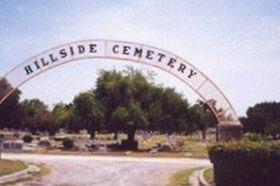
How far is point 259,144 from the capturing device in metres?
18.0

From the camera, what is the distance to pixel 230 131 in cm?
2184

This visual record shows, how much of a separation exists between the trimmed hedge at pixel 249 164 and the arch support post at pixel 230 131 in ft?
8.81

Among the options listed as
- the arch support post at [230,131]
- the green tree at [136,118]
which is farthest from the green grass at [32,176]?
the green tree at [136,118]

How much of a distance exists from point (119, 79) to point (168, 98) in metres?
4.82

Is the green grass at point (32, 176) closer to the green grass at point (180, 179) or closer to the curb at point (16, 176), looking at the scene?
the curb at point (16, 176)

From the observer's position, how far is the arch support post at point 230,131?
2170 centimetres

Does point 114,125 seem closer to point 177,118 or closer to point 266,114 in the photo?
point 177,118

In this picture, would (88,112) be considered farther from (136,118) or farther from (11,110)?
(11,110)

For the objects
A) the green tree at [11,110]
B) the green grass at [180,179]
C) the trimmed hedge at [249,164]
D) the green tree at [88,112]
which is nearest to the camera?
the trimmed hedge at [249,164]

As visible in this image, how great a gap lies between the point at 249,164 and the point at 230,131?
402 centimetres

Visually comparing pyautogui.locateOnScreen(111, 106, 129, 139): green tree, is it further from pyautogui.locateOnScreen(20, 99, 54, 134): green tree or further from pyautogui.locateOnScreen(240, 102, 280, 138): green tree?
pyautogui.locateOnScreen(240, 102, 280, 138): green tree

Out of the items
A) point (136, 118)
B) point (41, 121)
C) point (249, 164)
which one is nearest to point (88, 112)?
point (136, 118)

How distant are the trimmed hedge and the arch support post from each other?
2685 millimetres

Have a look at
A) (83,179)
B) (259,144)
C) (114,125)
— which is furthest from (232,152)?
(114,125)
